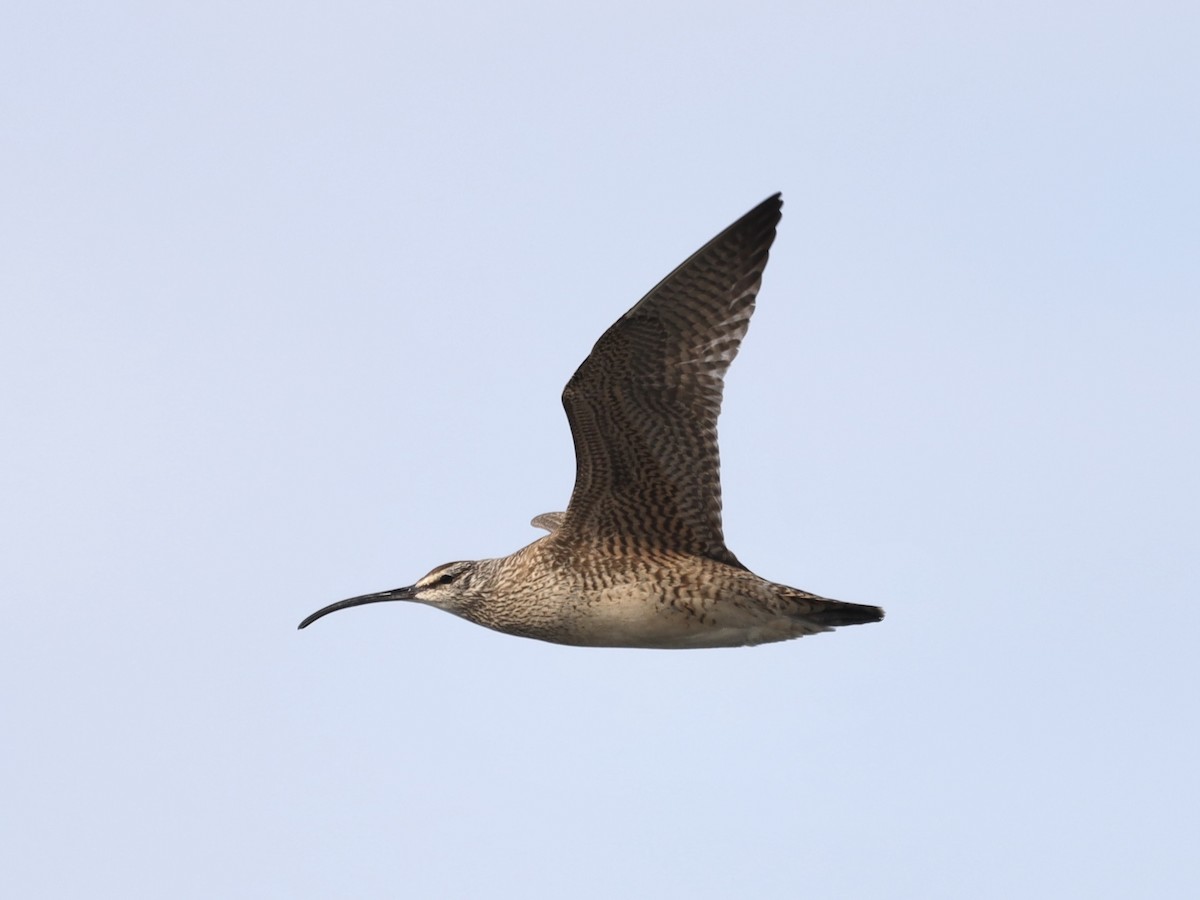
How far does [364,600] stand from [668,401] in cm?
477

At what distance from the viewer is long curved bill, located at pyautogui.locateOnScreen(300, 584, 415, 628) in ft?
71.9

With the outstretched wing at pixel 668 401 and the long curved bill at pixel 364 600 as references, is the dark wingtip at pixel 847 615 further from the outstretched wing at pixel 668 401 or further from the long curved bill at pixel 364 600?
the long curved bill at pixel 364 600

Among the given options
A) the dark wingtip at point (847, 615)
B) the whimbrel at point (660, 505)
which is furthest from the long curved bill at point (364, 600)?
the dark wingtip at point (847, 615)

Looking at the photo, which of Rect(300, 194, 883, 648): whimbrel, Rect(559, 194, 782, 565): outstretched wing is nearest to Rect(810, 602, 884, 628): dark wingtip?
Rect(300, 194, 883, 648): whimbrel

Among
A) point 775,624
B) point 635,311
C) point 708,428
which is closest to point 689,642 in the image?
point 775,624

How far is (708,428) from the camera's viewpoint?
19.9 meters

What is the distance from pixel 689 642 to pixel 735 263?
3.81 m

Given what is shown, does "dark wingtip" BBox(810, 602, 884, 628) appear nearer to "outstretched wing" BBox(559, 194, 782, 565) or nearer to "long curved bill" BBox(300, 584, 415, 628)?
"outstretched wing" BBox(559, 194, 782, 565)

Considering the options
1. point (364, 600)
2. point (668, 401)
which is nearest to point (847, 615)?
point (668, 401)

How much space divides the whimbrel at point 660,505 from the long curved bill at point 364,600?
128 cm

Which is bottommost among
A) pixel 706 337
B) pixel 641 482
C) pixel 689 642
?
pixel 689 642

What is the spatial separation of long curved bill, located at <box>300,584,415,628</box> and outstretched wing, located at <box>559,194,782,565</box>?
250 centimetres

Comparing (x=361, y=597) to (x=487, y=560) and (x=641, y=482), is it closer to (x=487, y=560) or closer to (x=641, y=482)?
(x=487, y=560)

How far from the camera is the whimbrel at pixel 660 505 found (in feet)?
64.0
